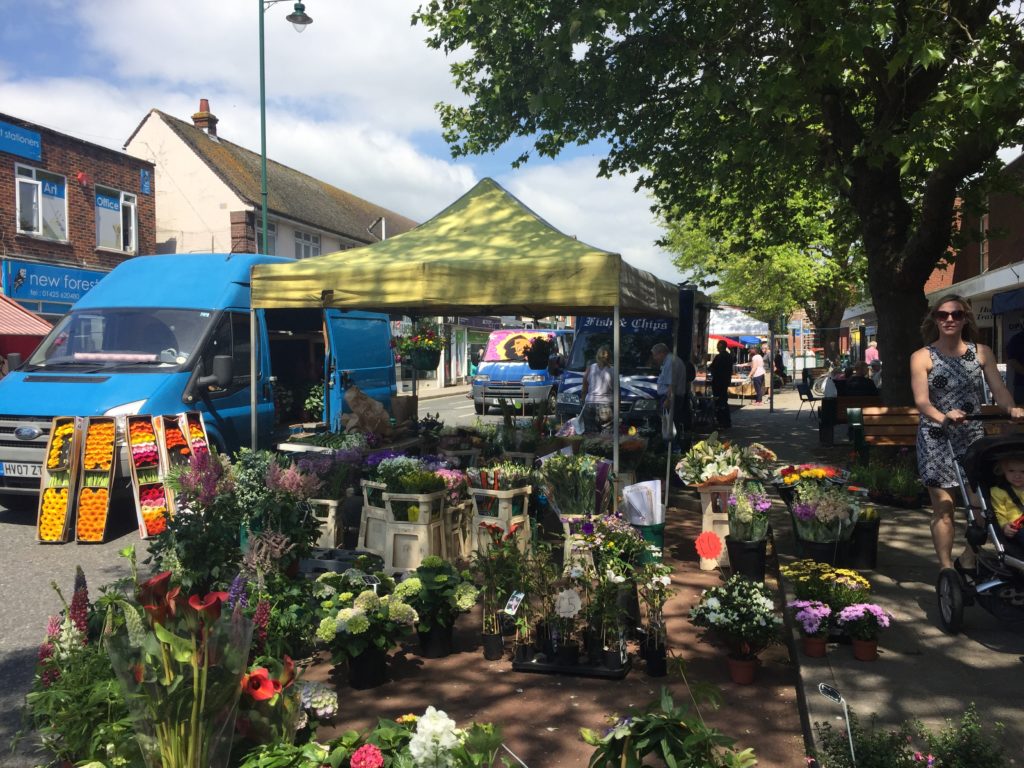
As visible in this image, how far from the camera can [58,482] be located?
8.09 m

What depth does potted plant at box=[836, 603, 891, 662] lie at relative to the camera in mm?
4398

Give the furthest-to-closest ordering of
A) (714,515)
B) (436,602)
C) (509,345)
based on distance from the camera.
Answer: (509,345)
(714,515)
(436,602)

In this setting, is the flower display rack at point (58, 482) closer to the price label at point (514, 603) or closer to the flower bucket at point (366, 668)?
the flower bucket at point (366, 668)

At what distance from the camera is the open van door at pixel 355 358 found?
1184cm

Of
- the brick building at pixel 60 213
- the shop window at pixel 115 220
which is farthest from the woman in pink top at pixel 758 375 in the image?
the shop window at pixel 115 220

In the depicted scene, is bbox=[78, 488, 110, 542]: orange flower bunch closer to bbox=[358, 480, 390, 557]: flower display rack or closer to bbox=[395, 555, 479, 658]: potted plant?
bbox=[358, 480, 390, 557]: flower display rack

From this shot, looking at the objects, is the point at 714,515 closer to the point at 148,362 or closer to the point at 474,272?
the point at 474,272

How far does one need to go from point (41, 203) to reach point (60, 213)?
642mm

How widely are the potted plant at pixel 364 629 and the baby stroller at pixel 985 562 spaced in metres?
3.04

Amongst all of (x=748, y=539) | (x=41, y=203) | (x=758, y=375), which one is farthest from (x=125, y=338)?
(x=758, y=375)

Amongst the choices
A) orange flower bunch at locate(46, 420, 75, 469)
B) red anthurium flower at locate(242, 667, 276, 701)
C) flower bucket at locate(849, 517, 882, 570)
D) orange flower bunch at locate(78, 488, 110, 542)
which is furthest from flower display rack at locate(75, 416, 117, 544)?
flower bucket at locate(849, 517, 882, 570)

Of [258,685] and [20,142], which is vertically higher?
[20,142]

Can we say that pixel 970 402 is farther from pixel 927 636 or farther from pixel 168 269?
pixel 168 269

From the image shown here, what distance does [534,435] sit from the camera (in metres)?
8.93
